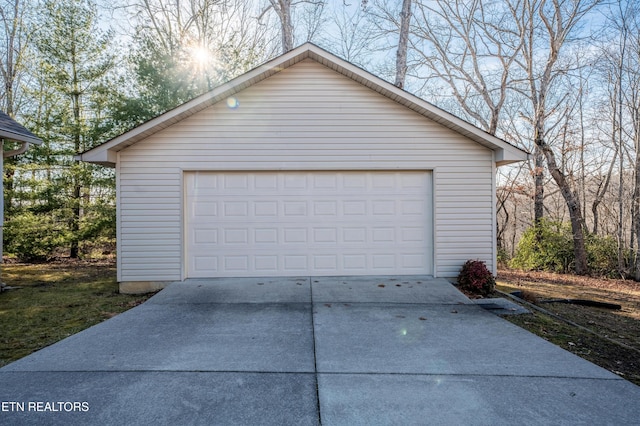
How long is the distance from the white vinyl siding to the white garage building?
0.07 feet

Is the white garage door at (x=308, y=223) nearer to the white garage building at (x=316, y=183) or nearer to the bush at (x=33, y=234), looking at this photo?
the white garage building at (x=316, y=183)

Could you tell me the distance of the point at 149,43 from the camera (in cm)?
1246

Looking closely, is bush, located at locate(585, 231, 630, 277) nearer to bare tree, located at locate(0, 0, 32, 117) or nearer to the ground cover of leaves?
the ground cover of leaves

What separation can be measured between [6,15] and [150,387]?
20332mm

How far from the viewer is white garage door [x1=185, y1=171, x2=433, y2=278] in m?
7.42

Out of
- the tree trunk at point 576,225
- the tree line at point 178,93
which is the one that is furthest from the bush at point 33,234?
the tree trunk at point 576,225

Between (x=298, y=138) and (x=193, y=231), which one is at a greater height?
(x=298, y=138)

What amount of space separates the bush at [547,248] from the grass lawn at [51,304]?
13113 mm

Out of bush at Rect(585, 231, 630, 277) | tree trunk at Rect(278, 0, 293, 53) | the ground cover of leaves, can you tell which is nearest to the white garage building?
the ground cover of leaves

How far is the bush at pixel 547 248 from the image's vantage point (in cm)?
1270

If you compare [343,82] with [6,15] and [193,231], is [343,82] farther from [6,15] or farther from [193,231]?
[6,15]

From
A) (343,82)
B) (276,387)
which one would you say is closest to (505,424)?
(276,387)

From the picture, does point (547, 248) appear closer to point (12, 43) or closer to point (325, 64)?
point (325, 64)

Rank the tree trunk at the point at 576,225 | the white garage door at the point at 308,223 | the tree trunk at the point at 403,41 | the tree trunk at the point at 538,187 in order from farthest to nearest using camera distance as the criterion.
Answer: the tree trunk at the point at 538,187 → the tree trunk at the point at 403,41 → the tree trunk at the point at 576,225 → the white garage door at the point at 308,223
